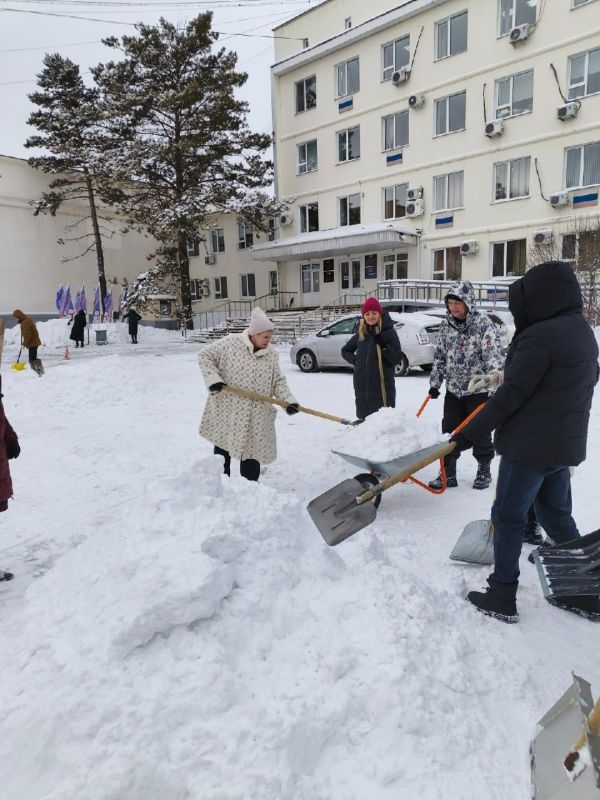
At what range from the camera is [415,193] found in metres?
21.8

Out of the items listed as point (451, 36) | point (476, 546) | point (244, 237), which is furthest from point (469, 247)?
point (476, 546)

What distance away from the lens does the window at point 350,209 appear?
2436cm

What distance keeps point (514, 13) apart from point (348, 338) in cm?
1522

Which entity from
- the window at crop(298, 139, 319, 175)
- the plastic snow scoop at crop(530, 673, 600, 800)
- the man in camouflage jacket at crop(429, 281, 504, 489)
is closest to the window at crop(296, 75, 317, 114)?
the window at crop(298, 139, 319, 175)

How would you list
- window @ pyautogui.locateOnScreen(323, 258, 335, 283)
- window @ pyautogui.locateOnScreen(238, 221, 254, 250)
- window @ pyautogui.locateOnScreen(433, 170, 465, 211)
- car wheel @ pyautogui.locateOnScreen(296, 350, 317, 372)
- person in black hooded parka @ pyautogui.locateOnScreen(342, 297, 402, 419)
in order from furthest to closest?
window @ pyautogui.locateOnScreen(238, 221, 254, 250) → window @ pyautogui.locateOnScreen(323, 258, 335, 283) → window @ pyautogui.locateOnScreen(433, 170, 465, 211) → car wheel @ pyautogui.locateOnScreen(296, 350, 317, 372) → person in black hooded parka @ pyautogui.locateOnScreen(342, 297, 402, 419)

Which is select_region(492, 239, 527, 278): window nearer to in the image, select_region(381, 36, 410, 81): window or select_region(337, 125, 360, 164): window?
select_region(337, 125, 360, 164): window

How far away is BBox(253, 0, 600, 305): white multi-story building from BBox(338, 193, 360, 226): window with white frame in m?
0.06

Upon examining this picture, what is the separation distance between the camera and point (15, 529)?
4109 millimetres

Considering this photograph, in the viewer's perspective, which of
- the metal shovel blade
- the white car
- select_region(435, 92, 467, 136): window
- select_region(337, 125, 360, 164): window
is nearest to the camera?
the metal shovel blade

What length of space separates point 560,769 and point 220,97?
1057 inches

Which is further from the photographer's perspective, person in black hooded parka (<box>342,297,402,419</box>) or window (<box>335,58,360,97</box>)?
window (<box>335,58,360,97</box>)

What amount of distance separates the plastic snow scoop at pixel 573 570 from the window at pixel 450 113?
2164 centimetres

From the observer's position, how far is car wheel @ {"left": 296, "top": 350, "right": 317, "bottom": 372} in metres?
13.1

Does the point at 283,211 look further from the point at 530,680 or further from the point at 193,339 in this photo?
the point at 530,680
